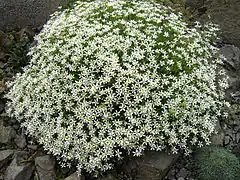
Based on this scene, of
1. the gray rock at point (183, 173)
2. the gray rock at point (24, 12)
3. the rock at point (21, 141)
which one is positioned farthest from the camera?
the gray rock at point (24, 12)

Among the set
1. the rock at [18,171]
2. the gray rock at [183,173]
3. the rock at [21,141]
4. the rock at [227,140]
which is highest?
the rock at [227,140]

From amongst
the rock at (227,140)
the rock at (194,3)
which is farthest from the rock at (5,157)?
the rock at (194,3)

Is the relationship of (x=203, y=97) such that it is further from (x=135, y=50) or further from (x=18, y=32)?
(x=18, y=32)

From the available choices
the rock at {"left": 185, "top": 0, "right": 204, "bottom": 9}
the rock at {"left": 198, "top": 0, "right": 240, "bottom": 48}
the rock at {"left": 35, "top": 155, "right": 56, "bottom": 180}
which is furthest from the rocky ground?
the rock at {"left": 185, "top": 0, "right": 204, "bottom": 9}

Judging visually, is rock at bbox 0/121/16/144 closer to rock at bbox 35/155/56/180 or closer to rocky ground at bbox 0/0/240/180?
rocky ground at bbox 0/0/240/180

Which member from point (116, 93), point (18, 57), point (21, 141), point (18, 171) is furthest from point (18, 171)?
point (18, 57)

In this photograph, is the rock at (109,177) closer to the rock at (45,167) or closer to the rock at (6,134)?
the rock at (45,167)

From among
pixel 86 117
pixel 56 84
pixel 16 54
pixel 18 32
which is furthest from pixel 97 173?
pixel 18 32

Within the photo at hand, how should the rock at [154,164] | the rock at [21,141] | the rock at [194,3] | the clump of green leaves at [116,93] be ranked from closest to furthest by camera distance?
the clump of green leaves at [116,93], the rock at [154,164], the rock at [21,141], the rock at [194,3]
